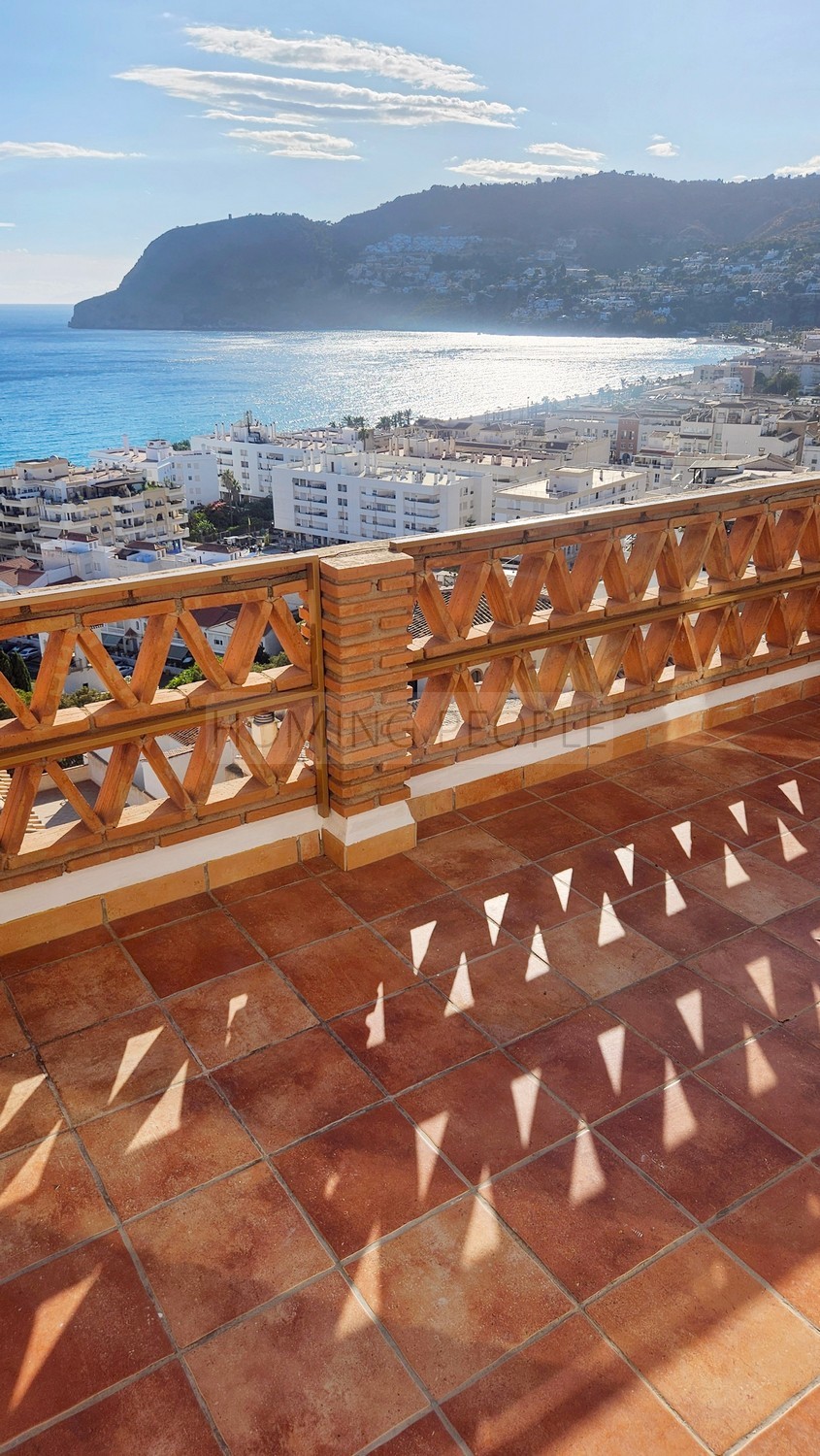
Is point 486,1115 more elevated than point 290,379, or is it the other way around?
point 290,379

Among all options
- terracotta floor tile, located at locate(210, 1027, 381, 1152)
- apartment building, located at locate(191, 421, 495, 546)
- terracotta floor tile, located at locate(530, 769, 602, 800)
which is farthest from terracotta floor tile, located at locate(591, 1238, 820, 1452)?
apartment building, located at locate(191, 421, 495, 546)

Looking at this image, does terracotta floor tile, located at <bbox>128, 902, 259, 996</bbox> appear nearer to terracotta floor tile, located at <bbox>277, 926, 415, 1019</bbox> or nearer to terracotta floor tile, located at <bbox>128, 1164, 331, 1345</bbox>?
terracotta floor tile, located at <bbox>277, 926, 415, 1019</bbox>

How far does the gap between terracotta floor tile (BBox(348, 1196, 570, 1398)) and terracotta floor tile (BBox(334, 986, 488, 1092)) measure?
0.44 metres

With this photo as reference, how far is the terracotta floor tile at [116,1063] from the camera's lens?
2277 mm

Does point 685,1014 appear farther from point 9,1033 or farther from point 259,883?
point 9,1033

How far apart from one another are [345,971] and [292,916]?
0.36m

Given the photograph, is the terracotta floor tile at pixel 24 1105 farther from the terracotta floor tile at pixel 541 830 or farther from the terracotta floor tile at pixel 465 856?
the terracotta floor tile at pixel 541 830

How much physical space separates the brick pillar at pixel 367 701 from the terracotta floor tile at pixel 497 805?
0.35 metres

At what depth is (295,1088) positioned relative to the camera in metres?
2.30

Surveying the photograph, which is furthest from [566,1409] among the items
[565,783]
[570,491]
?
[570,491]

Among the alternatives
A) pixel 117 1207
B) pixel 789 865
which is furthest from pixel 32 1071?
pixel 789 865

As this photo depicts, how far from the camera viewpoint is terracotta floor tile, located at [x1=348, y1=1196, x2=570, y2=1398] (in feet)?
5.52

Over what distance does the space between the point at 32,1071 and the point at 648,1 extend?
3732cm

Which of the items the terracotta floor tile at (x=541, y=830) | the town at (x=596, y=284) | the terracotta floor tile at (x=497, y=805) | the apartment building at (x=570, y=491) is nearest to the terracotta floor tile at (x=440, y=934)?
the terracotta floor tile at (x=541, y=830)
